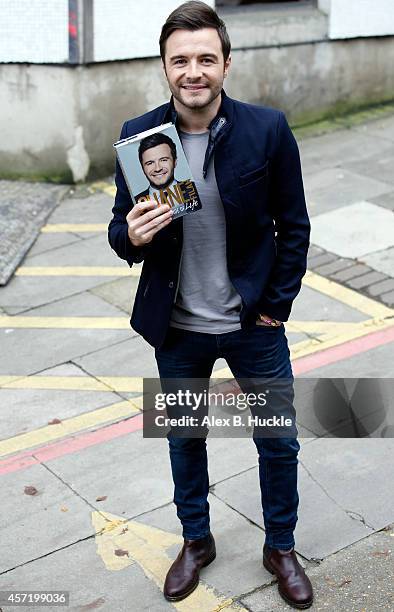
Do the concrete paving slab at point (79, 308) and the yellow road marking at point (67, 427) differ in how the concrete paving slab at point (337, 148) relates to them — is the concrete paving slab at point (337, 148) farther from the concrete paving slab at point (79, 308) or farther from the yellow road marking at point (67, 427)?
the yellow road marking at point (67, 427)

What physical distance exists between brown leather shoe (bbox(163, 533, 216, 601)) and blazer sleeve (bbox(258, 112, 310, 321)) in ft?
3.75

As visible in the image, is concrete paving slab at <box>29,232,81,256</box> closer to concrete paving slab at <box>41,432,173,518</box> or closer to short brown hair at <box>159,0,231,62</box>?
concrete paving slab at <box>41,432,173,518</box>

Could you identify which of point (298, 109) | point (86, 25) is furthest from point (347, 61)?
point (86, 25)

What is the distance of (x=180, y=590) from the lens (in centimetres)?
446

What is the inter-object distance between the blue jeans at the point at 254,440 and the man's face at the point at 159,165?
68 cm

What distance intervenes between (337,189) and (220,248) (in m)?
5.60

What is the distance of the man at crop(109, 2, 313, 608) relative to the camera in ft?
12.6

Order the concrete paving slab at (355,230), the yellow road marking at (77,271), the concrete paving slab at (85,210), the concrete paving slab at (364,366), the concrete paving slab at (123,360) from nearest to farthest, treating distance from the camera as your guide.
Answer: the concrete paving slab at (364,366)
the concrete paving slab at (123,360)
the yellow road marking at (77,271)
the concrete paving slab at (355,230)
the concrete paving slab at (85,210)

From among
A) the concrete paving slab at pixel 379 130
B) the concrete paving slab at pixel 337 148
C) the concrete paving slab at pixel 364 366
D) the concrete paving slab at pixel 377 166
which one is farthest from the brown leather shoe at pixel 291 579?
the concrete paving slab at pixel 379 130

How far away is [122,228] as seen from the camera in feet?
13.4

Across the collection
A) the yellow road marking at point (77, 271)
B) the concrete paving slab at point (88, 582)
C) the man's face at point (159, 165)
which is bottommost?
the concrete paving slab at point (88, 582)

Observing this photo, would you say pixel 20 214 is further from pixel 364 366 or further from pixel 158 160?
pixel 158 160

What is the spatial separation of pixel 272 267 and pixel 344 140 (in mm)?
6929

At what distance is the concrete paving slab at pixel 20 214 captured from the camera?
8371 millimetres
